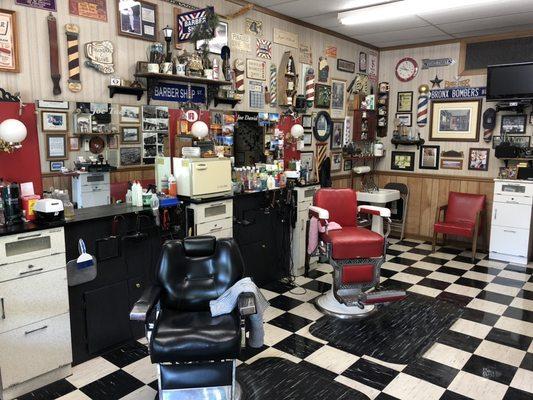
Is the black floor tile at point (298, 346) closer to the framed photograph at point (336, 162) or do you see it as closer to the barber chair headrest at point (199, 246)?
the barber chair headrest at point (199, 246)

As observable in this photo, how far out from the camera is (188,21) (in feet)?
12.1

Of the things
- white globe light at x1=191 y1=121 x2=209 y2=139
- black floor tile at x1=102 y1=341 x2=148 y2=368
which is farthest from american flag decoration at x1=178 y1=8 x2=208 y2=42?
black floor tile at x1=102 y1=341 x2=148 y2=368

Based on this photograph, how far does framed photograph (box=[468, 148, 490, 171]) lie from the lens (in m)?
5.86

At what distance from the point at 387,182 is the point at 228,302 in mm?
4939

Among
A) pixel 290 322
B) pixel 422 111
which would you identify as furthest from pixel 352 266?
pixel 422 111

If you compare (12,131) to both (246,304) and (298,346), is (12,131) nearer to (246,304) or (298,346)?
(246,304)

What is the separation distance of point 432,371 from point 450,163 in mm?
4043

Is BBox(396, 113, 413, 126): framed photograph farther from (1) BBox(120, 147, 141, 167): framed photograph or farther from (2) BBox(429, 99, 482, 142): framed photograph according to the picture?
(1) BBox(120, 147, 141, 167): framed photograph

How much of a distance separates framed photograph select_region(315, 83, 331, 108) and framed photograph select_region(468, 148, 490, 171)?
7.03ft

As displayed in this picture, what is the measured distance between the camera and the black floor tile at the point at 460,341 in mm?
3184

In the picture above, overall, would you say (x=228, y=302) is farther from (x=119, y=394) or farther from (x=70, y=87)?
(x=70, y=87)

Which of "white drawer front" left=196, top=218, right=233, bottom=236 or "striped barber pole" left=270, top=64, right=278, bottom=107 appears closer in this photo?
"white drawer front" left=196, top=218, right=233, bottom=236

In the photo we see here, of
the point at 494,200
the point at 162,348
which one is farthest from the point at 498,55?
the point at 162,348

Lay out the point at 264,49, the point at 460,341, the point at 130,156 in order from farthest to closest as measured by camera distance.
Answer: the point at 264,49
the point at 130,156
the point at 460,341
